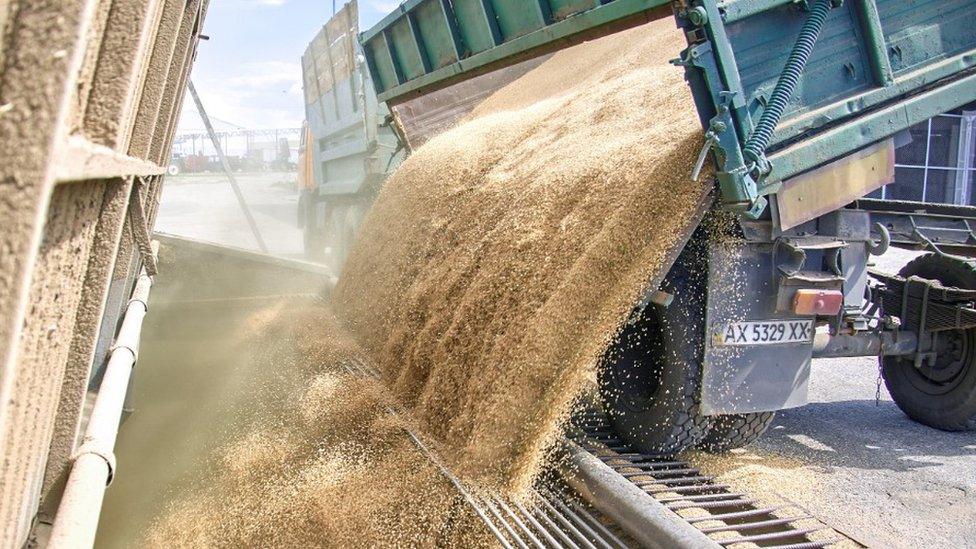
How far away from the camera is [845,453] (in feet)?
12.9

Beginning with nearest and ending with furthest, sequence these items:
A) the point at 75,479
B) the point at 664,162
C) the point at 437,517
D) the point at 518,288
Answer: the point at 75,479
the point at 437,517
the point at 664,162
the point at 518,288

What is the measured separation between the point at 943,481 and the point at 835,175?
1.60 metres

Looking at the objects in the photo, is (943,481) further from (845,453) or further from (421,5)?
(421,5)

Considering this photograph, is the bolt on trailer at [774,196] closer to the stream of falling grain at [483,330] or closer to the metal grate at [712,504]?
the metal grate at [712,504]

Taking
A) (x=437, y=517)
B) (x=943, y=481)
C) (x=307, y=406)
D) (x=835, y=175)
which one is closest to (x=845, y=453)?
(x=943, y=481)

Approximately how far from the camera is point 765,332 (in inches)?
125

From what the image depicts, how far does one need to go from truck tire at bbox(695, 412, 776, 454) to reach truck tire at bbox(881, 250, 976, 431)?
1.32 metres

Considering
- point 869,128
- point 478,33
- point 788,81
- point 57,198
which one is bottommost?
point 869,128

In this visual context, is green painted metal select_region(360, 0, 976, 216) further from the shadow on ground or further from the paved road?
the shadow on ground

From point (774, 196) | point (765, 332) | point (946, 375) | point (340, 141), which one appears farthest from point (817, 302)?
point (340, 141)

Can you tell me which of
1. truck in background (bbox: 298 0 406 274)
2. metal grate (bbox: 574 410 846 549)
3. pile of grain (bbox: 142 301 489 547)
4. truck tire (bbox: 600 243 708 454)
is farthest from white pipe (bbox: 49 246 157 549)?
truck in background (bbox: 298 0 406 274)

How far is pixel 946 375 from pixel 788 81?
2.42m

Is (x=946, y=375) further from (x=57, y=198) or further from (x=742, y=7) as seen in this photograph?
(x=57, y=198)

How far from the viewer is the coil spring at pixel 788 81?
9.06 feet
